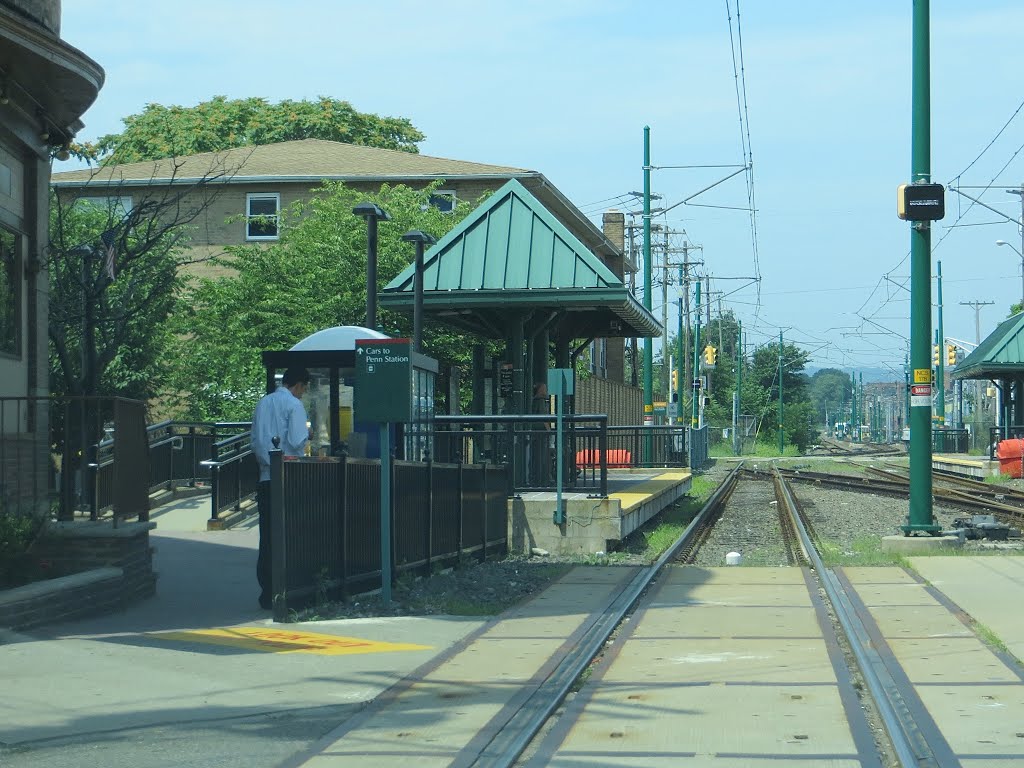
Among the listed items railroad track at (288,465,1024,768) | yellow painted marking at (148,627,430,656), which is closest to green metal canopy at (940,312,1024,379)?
railroad track at (288,465,1024,768)

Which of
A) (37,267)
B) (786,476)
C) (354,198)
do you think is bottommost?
(786,476)

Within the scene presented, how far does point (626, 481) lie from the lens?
23.7 metres

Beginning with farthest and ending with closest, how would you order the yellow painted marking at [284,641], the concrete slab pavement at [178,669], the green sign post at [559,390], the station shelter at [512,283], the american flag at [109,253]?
the station shelter at [512,283]
the american flag at [109,253]
the green sign post at [559,390]
the yellow painted marking at [284,641]
the concrete slab pavement at [178,669]

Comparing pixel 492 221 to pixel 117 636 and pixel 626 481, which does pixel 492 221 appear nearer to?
pixel 626 481

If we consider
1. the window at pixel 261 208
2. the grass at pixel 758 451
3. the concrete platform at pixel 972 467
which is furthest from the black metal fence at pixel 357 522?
the grass at pixel 758 451

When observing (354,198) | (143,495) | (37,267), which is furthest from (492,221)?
(354,198)

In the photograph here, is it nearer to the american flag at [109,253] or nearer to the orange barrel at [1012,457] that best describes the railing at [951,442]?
the orange barrel at [1012,457]

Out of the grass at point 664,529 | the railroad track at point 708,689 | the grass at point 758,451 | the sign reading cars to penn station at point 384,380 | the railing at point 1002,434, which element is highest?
the sign reading cars to penn station at point 384,380

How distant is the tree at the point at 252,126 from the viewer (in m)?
58.6

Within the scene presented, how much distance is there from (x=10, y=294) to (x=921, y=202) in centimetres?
995

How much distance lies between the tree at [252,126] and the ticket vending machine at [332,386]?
4325 cm

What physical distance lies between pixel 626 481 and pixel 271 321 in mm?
11125

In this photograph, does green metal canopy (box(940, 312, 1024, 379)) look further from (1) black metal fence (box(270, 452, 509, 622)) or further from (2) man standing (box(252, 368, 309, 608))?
(2) man standing (box(252, 368, 309, 608))

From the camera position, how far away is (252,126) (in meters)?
61.6
